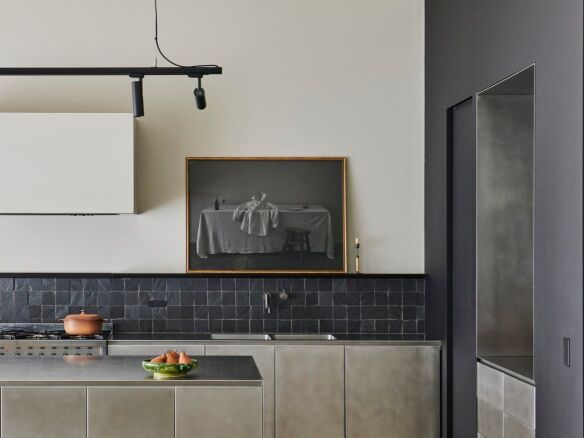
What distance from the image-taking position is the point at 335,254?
20.5 ft

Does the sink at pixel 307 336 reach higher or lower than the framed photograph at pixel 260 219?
lower

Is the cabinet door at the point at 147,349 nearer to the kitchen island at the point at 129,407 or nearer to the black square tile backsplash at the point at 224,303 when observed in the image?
the black square tile backsplash at the point at 224,303

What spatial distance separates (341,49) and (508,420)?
3.01 metres

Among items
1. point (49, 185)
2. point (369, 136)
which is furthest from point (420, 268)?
point (49, 185)

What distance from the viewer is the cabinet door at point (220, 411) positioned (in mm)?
3748

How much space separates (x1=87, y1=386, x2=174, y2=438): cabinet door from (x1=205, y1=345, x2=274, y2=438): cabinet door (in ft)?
6.20

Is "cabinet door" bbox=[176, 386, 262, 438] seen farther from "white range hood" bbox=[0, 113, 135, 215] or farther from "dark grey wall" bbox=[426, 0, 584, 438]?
"white range hood" bbox=[0, 113, 135, 215]

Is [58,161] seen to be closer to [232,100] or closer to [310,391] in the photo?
[232,100]

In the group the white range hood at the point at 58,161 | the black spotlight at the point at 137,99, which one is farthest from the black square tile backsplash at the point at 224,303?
the black spotlight at the point at 137,99

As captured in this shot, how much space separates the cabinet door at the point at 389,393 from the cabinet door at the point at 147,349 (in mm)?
985

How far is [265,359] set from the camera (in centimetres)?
567

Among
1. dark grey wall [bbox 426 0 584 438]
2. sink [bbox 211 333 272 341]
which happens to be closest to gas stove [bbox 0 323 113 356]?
sink [bbox 211 333 272 341]

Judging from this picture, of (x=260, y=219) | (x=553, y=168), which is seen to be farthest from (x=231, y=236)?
(x=553, y=168)

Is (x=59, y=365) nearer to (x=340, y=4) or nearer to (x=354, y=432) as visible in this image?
(x=354, y=432)
